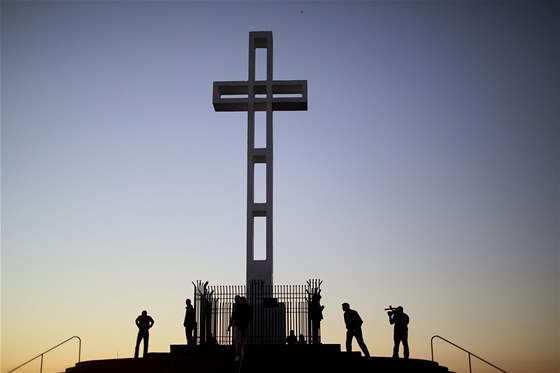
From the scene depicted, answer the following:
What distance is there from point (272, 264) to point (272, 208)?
1845 mm

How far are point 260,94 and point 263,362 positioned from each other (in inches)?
433

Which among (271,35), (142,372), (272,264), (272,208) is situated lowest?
(142,372)

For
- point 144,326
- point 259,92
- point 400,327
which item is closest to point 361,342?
point 400,327

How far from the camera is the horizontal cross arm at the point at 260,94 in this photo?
24.7m

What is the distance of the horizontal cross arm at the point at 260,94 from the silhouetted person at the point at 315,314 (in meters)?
7.34

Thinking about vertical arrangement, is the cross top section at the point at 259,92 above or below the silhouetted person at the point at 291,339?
above

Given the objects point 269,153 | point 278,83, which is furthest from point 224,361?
point 278,83

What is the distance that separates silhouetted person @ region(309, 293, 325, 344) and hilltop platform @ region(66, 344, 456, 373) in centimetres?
130

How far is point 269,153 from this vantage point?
2388cm

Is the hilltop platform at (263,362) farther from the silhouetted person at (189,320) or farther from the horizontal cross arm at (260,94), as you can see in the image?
the horizontal cross arm at (260,94)

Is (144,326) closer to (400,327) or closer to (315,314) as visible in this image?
(315,314)

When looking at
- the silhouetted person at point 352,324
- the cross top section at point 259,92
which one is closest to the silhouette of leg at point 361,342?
the silhouetted person at point 352,324

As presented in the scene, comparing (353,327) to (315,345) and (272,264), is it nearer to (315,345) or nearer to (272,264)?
(315,345)

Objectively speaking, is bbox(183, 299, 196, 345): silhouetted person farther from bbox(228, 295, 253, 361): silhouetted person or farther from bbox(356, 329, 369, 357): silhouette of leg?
bbox(356, 329, 369, 357): silhouette of leg
